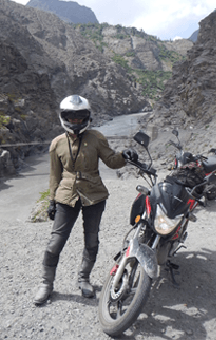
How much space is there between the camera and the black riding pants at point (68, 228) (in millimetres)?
2459

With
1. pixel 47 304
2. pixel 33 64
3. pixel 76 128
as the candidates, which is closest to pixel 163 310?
pixel 47 304

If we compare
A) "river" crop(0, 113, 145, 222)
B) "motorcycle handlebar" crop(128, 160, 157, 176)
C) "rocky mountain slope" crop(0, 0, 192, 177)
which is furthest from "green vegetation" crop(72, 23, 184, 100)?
"motorcycle handlebar" crop(128, 160, 157, 176)

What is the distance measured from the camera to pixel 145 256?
209 centimetres

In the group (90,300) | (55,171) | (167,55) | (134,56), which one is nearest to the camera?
(55,171)

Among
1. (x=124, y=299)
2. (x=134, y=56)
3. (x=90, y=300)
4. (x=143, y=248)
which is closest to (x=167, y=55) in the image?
(x=134, y=56)

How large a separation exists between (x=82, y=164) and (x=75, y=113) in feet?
1.44

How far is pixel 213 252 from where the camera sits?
364 cm

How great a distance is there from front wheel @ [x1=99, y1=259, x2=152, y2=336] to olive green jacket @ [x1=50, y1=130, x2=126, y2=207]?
0.68 metres

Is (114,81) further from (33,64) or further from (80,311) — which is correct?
(80,311)

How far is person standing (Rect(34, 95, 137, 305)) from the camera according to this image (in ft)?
7.93

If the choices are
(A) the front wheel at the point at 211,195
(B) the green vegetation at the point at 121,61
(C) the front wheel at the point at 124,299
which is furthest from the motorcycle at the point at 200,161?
(B) the green vegetation at the point at 121,61

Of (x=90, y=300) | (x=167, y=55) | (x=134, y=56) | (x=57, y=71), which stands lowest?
(x=90, y=300)

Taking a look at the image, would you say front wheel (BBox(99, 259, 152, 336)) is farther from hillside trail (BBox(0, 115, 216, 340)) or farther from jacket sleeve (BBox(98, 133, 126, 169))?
jacket sleeve (BBox(98, 133, 126, 169))

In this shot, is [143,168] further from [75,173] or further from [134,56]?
[134,56]
